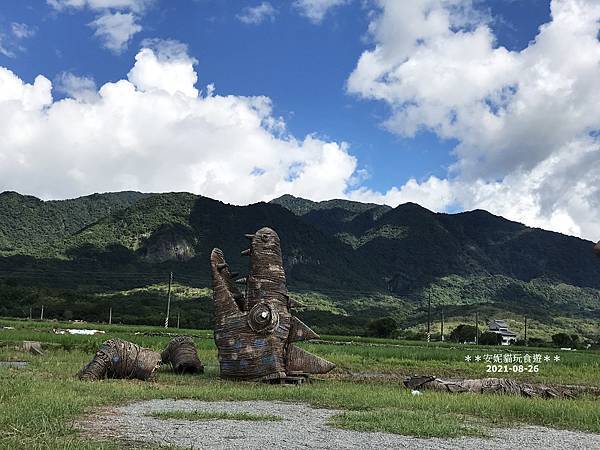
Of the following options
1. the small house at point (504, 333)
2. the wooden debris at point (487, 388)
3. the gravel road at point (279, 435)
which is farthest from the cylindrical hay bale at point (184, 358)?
the small house at point (504, 333)

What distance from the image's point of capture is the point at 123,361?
14.6 meters

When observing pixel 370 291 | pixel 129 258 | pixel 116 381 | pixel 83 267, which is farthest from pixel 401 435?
pixel 370 291

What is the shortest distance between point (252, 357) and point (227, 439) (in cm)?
856

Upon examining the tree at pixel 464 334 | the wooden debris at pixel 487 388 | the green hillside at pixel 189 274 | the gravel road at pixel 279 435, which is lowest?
the gravel road at pixel 279 435

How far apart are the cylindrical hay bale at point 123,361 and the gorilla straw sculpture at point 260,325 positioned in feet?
6.77

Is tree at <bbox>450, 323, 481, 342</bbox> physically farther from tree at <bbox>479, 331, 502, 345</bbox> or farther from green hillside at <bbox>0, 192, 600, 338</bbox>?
green hillside at <bbox>0, 192, 600, 338</bbox>

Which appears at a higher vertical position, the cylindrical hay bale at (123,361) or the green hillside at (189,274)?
the green hillside at (189,274)

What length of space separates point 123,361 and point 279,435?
26.5 ft

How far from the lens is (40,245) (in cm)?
14425

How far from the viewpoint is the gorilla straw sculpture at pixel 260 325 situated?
15703mm

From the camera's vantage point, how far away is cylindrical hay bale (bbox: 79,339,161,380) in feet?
47.2

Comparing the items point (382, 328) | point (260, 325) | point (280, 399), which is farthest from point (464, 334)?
point (280, 399)

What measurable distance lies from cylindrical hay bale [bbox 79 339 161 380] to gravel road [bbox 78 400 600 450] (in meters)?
5.09

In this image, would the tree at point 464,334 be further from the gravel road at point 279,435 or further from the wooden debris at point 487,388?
the gravel road at point 279,435
